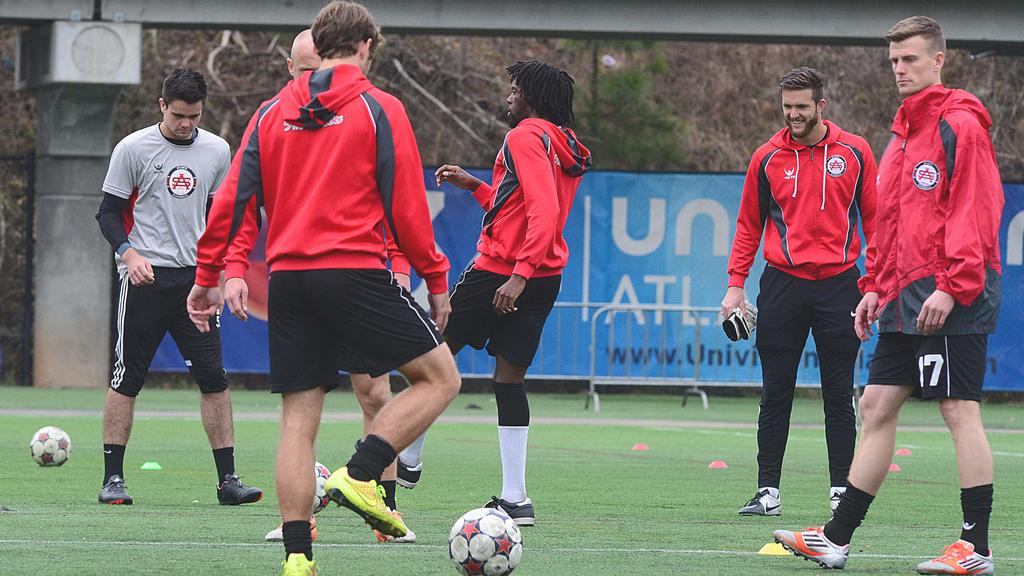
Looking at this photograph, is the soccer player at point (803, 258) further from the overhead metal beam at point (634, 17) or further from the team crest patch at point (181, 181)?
the overhead metal beam at point (634, 17)

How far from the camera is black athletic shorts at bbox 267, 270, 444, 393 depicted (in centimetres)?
549

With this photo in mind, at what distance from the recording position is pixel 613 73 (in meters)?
25.0

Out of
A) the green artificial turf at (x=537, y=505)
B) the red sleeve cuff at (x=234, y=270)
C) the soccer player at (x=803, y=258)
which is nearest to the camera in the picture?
the red sleeve cuff at (x=234, y=270)

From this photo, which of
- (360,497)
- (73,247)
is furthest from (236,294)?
(73,247)

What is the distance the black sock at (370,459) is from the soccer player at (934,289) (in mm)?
1543

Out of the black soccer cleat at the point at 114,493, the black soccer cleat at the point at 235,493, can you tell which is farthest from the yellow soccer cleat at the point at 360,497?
the black soccer cleat at the point at 114,493

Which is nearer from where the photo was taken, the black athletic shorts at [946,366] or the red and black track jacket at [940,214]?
the red and black track jacket at [940,214]

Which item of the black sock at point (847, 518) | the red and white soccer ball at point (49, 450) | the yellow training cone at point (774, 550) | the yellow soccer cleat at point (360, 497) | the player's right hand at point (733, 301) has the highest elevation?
the player's right hand at point (733, 301)

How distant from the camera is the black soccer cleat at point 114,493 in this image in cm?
822

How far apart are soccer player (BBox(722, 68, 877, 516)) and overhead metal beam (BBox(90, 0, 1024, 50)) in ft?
40.4

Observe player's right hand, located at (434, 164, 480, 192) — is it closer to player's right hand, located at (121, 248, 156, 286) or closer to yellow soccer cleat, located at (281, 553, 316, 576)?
player's right hand, located at (121, 248, 156, 286)

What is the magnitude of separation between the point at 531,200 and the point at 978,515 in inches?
97.5

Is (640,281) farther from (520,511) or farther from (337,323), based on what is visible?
(337,323)

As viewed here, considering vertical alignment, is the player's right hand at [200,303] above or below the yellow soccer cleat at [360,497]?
above
